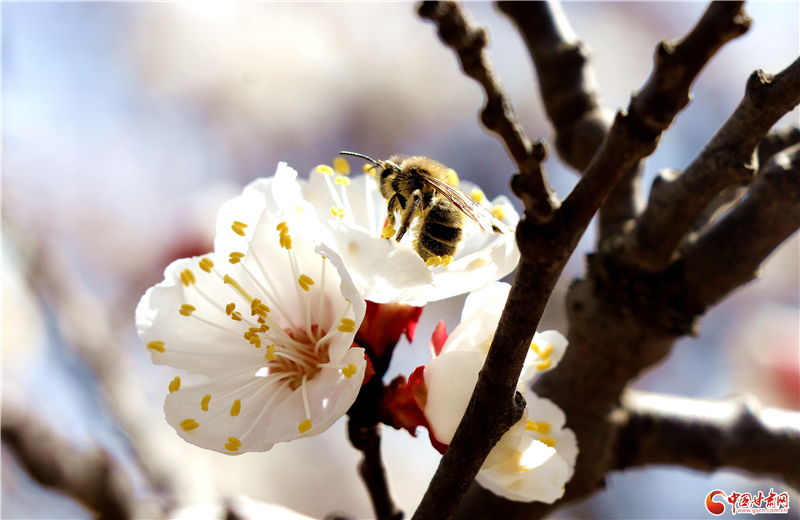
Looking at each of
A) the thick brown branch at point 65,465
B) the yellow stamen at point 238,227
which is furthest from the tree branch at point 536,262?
the thick brown branch at point 65,465

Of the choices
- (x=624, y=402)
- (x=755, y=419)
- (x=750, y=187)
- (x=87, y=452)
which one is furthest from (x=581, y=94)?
(x=87, y=452)

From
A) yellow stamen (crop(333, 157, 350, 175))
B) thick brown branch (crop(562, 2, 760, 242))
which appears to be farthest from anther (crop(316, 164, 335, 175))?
thick brown branch (crop(562, 2, 760, 242))

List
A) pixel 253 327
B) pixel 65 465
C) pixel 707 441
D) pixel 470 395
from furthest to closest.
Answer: pixel 65 465
pixel 707 441
pixel 253 327
pixel 470 395

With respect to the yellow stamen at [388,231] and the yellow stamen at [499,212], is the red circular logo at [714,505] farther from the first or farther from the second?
the yellow stamen at [388,231]

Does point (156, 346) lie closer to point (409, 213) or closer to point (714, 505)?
point (409, 213)

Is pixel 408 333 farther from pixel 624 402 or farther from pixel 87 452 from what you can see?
pixel 87 452

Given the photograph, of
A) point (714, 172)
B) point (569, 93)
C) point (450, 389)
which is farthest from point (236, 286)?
point (569, 93)
